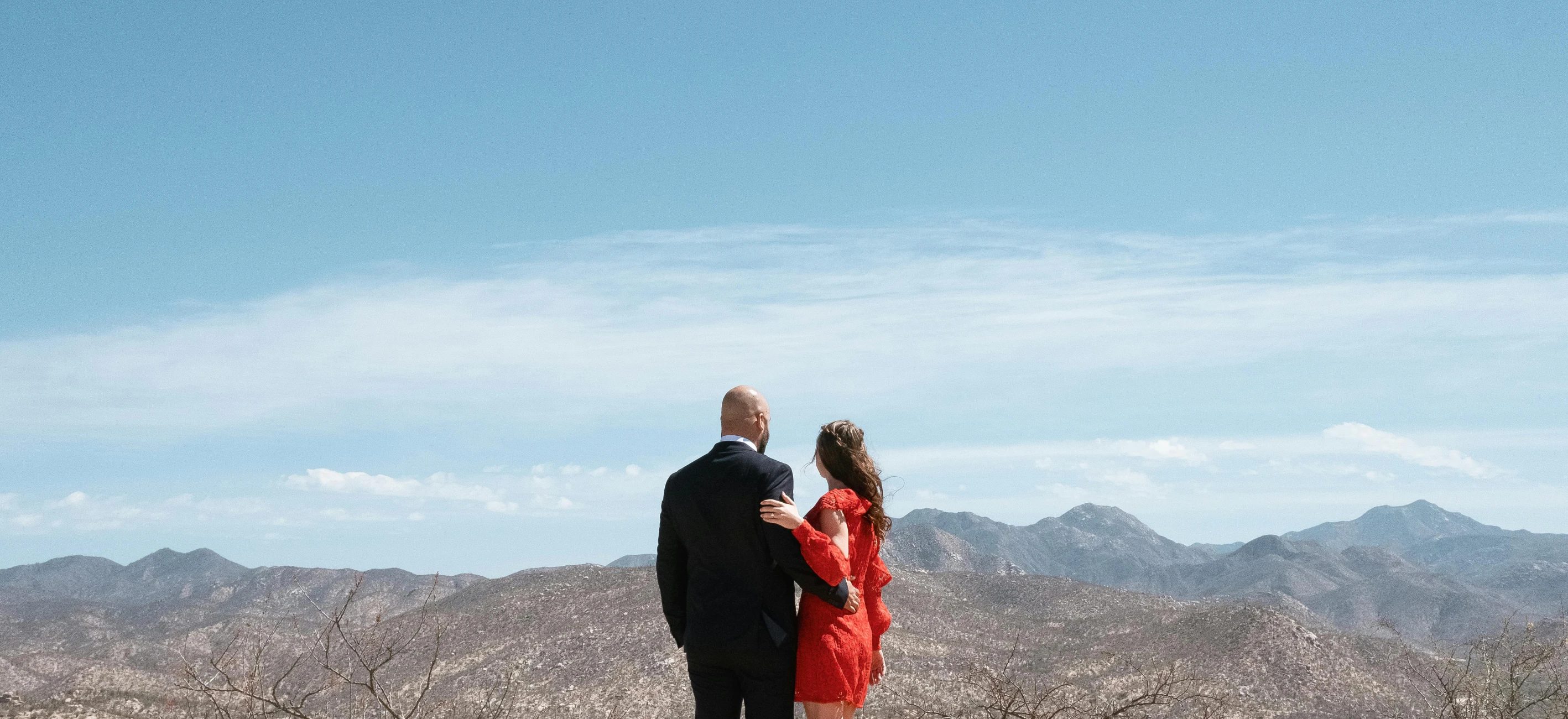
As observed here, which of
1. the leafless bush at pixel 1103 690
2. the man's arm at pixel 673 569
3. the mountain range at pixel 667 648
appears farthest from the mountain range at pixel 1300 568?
the man's arm at pixel 673 569

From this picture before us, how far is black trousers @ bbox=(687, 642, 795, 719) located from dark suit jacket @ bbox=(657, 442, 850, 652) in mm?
69

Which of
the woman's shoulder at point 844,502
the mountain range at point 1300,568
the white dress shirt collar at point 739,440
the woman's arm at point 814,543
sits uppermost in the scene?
the white dress shirt collar at point 739,440

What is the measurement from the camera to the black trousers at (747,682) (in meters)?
5.56

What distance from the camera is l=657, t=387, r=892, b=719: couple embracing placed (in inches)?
217

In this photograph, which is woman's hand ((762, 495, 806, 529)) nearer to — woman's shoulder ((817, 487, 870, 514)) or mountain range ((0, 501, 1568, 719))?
woman's shoulder ((817, 487, 870, 514))

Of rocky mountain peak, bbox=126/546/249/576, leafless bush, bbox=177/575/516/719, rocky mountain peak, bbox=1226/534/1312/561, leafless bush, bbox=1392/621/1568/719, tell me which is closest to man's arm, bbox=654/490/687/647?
leafless bush, bbox=1392/621/1568/719

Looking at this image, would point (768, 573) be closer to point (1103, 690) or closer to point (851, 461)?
point (851, 461)

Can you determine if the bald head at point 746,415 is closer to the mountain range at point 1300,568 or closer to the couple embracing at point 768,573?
the couple embracing at point 768,573

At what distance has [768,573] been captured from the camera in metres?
5.57

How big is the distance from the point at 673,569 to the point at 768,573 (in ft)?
1.98

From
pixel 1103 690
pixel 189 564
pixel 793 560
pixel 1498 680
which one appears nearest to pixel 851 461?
pixel 793 560

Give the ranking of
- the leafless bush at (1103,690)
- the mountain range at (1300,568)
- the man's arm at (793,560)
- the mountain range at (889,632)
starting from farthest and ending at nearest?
the mountain range at (1300,568) < the mountain range at (889,632) < the leafless bush at (1103,690) < the man's arm at (793,560)

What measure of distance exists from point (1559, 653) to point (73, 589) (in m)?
158

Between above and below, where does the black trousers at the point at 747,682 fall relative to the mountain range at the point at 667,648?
above
